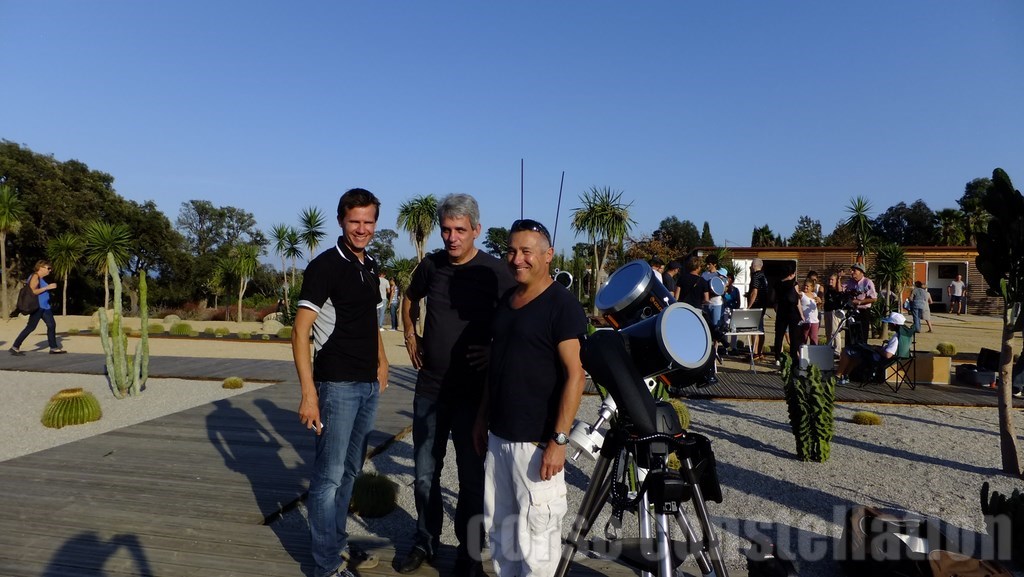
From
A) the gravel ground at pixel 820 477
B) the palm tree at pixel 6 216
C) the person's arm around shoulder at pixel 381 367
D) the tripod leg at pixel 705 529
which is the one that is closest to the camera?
the tripod leg at pixel 705 529

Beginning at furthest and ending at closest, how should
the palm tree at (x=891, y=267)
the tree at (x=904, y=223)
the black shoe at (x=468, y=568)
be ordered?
the tree at (x=904, y=223) → the palm tree at (x=891, y=267) → the black shoe at (x=468, y=568)

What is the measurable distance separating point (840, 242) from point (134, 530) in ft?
163

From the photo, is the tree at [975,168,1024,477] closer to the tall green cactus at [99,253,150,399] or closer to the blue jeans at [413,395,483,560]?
the blue jeans at [413,395,483,560]

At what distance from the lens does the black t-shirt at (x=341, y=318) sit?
9.27ft

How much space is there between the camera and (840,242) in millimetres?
46031

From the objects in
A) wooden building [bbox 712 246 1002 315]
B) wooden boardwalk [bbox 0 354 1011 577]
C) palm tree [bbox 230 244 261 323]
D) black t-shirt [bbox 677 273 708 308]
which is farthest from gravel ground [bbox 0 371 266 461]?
wooden building [bbox 712 246 1002 315]

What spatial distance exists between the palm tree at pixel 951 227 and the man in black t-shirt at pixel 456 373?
4532 cm

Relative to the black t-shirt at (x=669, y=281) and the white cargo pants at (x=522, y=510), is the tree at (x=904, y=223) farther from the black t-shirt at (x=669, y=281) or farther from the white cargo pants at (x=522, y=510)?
the white cargo pants at (x=522, y=510)

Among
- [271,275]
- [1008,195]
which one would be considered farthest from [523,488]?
[271,275]

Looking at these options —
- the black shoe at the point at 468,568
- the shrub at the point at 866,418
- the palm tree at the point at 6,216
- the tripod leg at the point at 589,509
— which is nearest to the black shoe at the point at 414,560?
the black shoe at the point at 468,568

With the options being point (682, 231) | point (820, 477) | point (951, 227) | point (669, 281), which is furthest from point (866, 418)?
point (682, 231)

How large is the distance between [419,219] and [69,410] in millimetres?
20653

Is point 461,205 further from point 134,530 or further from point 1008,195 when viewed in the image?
point 1008,195

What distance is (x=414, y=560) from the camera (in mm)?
3078
